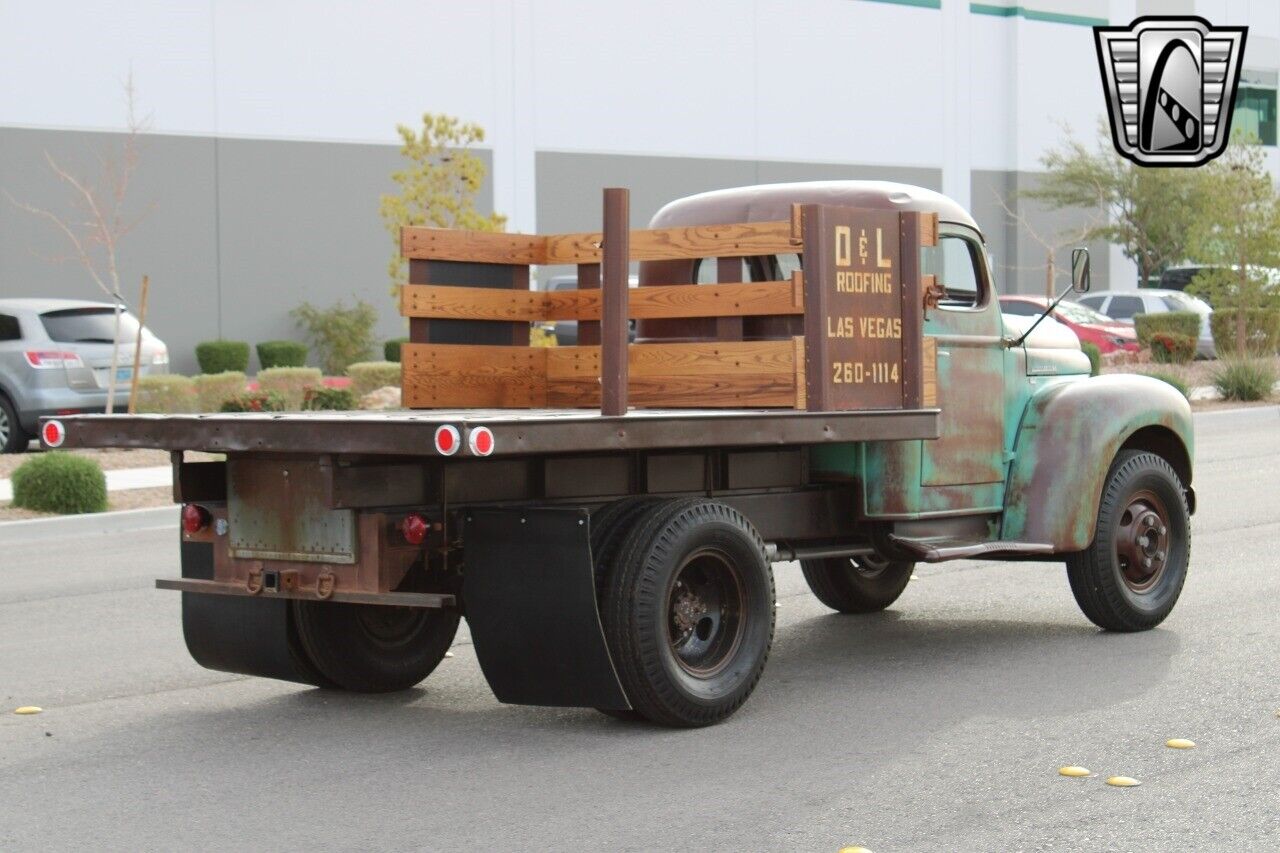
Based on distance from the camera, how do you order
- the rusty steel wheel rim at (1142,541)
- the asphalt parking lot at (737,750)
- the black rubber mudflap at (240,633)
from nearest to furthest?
the asphalt parking lot at (737,750) → the black rubber mudflap at (240,633) → the rusty steel wheel rim at (1142,541)

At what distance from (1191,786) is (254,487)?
145 inches

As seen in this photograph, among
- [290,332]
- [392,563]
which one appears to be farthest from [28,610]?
[290,332]

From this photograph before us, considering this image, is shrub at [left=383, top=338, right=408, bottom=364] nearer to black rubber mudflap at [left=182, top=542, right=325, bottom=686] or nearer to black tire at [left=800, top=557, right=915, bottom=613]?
black tire at [left=800, top=557, right=915, bottom=613]

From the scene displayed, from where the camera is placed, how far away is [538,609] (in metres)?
6.92

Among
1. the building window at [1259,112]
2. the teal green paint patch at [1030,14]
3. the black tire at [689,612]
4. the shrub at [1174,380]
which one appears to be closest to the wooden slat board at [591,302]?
the black tire at [689,612]

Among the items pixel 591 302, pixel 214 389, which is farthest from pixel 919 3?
pixel 591 302

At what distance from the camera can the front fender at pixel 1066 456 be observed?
878 centimetres

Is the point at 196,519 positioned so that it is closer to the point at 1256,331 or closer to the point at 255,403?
the point at 255,403

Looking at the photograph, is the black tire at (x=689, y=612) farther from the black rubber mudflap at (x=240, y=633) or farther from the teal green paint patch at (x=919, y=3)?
the teal green paint patch at (x=919, y=3)

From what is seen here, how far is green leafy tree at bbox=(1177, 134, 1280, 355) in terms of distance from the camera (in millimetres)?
31031

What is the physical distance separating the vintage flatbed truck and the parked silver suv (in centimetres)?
1220

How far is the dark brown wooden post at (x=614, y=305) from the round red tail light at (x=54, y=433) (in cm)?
232

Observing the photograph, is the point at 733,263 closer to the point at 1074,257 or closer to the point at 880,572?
the point at 1074,257

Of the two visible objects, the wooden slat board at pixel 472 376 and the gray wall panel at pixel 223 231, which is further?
the gray wall panel at pixel 223 231
